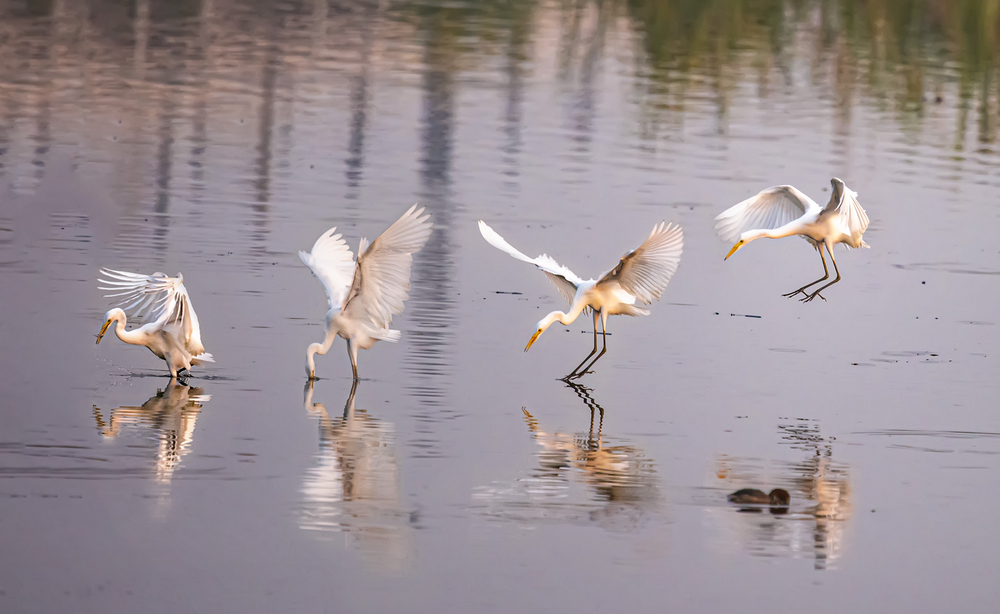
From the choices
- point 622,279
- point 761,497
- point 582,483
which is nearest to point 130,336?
point 622,279

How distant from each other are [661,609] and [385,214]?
1147 centimetres

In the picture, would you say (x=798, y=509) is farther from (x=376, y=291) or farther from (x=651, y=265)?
(x=376, y=291)

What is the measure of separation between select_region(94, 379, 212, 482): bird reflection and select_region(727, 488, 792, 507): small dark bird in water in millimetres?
3318

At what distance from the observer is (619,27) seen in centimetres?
3797

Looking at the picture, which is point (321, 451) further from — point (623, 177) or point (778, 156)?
point (778, 156)

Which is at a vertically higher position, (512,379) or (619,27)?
(619,27)

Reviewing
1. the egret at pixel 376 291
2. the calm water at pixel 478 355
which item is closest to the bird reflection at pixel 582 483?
the calm water at pixel 478 355

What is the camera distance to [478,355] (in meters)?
12.5

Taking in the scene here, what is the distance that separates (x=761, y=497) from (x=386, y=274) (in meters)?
4.32

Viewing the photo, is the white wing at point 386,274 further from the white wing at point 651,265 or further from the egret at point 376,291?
the white wing at point 651,265

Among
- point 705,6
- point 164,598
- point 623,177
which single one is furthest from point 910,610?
point 705,6

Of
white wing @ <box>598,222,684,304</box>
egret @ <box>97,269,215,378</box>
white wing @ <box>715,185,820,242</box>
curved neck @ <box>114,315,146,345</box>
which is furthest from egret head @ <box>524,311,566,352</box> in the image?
white wing @ <box>715,185,820,242</box>

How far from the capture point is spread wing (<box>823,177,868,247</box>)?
14.8 metres

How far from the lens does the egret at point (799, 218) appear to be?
49.1ft
